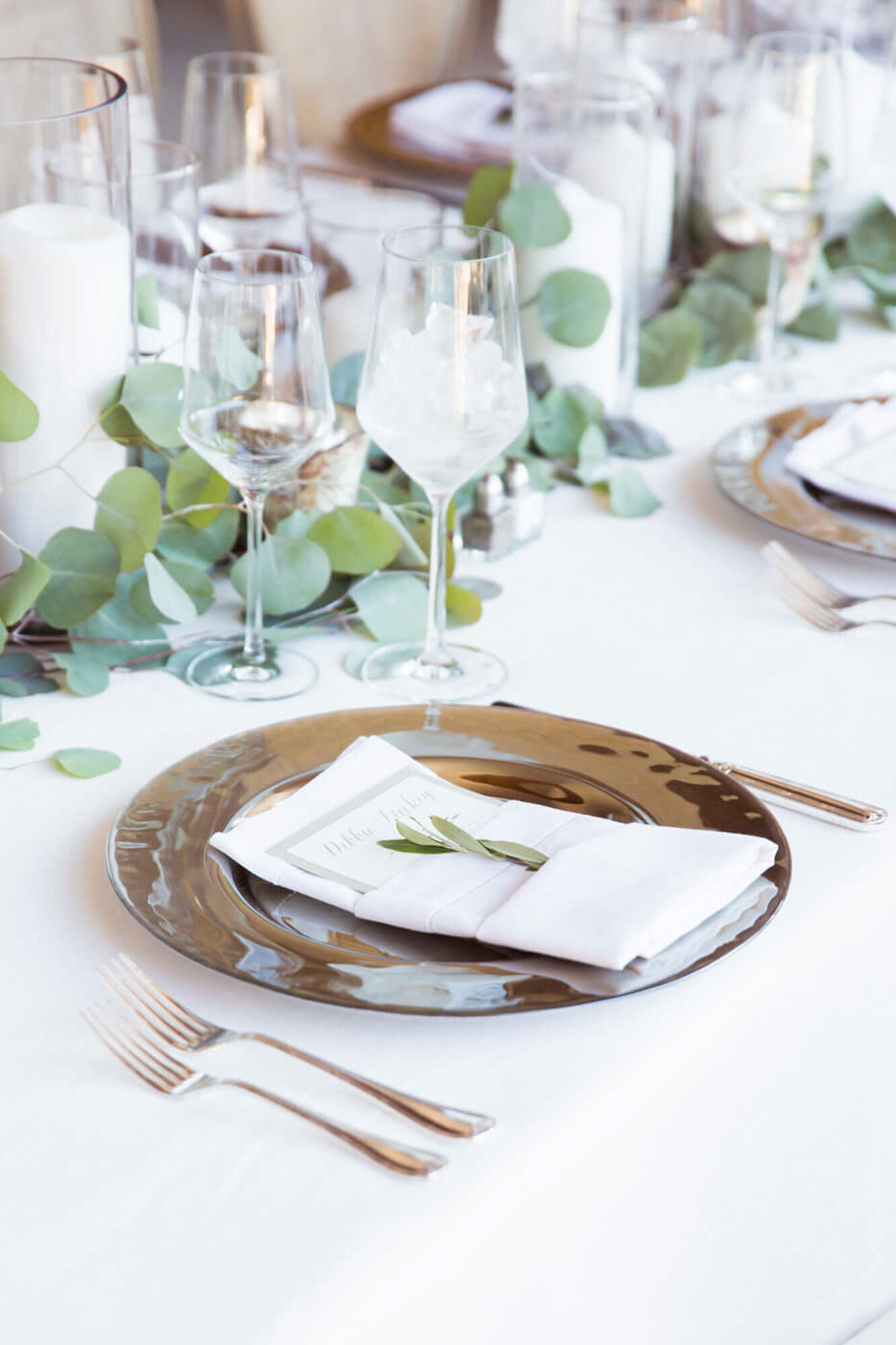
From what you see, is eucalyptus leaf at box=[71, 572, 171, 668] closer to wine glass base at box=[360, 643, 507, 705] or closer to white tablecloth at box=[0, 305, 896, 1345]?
white tablecloth at box=[0, 305, 896, 1345]

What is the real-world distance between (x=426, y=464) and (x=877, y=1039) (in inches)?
14.8

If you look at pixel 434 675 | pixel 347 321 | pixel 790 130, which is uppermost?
pixel 790 130

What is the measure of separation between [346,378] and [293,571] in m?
0.24

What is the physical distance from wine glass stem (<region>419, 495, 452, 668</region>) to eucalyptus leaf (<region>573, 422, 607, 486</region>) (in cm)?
31

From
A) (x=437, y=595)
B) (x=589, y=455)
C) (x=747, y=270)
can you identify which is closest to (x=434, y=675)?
(x=437, y=595)

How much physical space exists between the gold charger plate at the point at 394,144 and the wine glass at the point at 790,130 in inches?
17.1

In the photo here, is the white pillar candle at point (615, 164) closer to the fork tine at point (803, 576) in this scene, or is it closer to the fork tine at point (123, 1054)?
the fork tine at point (803, 576)

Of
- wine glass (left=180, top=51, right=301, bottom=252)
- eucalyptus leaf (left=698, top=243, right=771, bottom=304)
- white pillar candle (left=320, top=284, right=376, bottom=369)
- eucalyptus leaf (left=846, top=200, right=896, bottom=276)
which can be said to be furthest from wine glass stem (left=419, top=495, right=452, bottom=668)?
eucalyptus leaf (left=846, top=200, right=896, bottom=276)

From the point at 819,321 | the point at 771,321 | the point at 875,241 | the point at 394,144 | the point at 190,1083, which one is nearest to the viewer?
the point at 190,1083

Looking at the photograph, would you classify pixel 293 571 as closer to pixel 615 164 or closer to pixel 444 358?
pixel 444 358

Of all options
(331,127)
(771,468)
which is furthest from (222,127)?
(331,127)

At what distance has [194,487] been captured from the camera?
961mm

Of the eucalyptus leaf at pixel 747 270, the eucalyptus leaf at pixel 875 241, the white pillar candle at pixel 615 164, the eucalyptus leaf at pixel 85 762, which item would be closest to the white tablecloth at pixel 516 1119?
the eucalyptus leaf at pixel 85 762

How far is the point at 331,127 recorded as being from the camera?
2.78 meters
